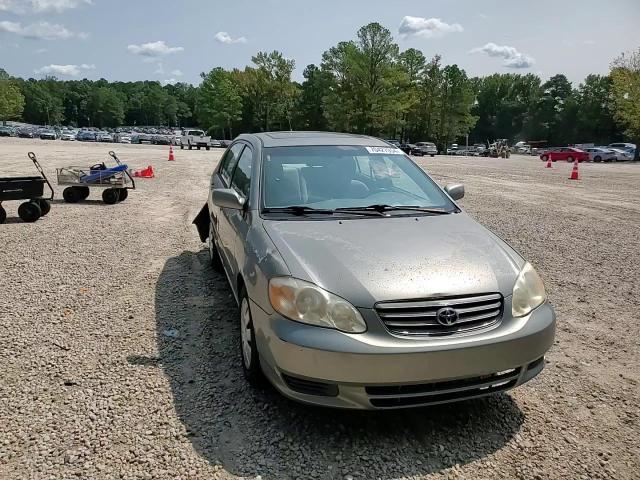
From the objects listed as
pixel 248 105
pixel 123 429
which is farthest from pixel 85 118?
pixel 123 429

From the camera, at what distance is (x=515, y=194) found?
1518cm

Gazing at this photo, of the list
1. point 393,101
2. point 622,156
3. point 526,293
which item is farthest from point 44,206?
point 393,101

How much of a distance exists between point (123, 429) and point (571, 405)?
280cm

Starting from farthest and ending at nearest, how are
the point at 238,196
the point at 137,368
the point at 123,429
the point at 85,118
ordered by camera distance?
the point at 85,118 → the point at 238,196 → the point at 137,368 → the point at 123,429

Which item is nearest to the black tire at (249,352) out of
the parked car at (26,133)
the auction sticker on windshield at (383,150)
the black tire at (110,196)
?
the auction sticker on windshield at (383,150)

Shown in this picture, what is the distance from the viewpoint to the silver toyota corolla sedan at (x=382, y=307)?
2.61 meters

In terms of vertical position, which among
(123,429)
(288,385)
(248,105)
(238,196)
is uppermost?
(248,105)

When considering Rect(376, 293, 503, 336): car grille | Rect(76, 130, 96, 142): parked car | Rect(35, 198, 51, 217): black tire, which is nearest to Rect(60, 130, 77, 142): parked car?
Rect(76, 130, 96, 142): parked car

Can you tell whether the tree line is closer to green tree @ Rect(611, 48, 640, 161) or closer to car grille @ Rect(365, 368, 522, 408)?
green tree @ Rect(611, 48, 640, 161)

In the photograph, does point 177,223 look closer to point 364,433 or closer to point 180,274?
point 180,274

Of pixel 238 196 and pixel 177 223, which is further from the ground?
pixel 238 196

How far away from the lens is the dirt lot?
8.75 feet

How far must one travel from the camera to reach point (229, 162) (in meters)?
5.52

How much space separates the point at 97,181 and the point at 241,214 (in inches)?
319
